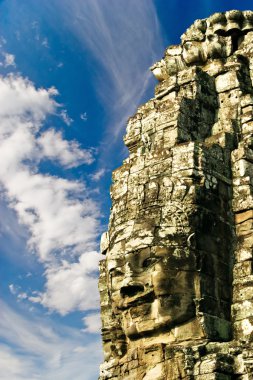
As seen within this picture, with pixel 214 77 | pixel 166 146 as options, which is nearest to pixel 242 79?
pixel 214 77

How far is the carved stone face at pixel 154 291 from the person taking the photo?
1100cm

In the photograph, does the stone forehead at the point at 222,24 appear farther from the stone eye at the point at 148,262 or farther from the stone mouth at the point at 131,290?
the stone mouth at the point at 131,290

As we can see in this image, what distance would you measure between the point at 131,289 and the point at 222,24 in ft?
24.9

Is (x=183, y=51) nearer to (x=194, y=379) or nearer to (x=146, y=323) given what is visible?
(x=146, y=323)

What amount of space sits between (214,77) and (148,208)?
165 inches

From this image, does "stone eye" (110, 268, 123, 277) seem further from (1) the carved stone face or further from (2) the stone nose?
(2) the stone nose

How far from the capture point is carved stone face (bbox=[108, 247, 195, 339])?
36.1ft

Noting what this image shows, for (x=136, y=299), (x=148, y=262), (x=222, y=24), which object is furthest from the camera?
(x=222, y=24)

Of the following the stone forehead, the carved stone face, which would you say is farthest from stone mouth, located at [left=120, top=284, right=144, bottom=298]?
the stone forehead

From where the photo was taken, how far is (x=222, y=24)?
50.7ft

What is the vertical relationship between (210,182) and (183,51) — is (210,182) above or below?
below

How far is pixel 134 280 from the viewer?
37.6 ft

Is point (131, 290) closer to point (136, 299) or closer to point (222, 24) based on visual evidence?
point (136, 299)

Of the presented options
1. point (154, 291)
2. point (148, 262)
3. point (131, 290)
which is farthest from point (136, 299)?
point (148, 262)
